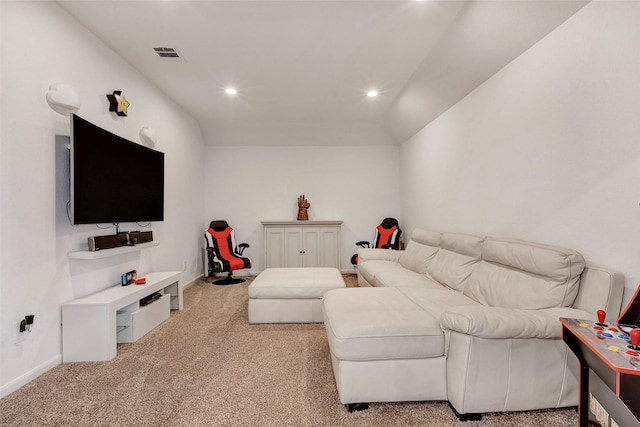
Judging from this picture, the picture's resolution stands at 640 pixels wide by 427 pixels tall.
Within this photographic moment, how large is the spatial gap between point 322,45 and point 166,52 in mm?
1571

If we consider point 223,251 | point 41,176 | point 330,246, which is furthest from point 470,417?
point 223,251

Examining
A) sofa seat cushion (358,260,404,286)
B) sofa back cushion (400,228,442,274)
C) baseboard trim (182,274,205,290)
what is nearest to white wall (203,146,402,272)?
baseboard trim (182,274,205,290)

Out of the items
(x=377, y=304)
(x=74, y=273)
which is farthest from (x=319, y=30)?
(x=74, y=273)

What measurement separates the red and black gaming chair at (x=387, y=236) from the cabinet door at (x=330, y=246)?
429mm

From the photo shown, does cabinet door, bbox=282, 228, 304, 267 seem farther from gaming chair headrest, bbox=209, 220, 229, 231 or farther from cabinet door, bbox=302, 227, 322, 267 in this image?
gaming chair headrest, bbox=209, 220, 229, 231

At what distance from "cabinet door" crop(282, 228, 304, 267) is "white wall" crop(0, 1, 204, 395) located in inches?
105

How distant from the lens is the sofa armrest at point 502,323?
1442 mm

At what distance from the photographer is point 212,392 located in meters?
1.80

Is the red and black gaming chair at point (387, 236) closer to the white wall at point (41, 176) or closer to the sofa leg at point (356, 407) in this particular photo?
the sofa leg at point (356, 407)

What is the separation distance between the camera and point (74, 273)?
2.33m

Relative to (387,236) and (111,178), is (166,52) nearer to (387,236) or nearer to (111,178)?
(111,178)

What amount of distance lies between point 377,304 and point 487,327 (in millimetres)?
718

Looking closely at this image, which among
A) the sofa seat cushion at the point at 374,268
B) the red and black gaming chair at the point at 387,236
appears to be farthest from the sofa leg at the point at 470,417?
the red and black gaming chair at the point at 387,236

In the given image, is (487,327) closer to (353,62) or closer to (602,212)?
(602,212)
